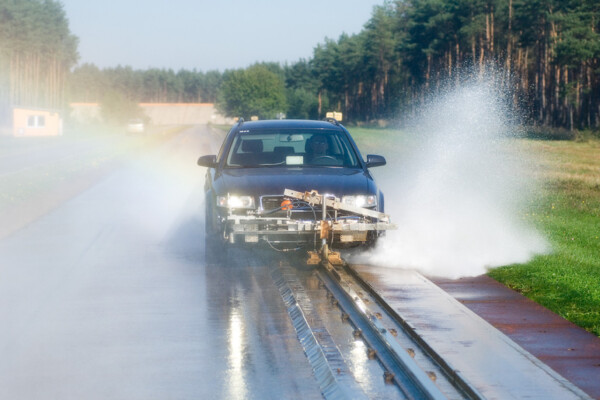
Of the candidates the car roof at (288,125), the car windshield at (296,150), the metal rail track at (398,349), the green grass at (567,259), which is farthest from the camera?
the car roof at (288,125)

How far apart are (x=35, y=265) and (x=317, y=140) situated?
12.9 ft

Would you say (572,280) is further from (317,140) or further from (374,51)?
(374,51)

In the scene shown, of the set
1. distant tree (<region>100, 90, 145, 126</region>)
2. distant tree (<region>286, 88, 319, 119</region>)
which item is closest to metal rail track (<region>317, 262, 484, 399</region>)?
distant tree (<region>286, 88, 319, 119</region>)

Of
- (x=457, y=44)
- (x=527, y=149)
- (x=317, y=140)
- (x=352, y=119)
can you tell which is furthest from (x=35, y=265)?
(x=352, y=119)

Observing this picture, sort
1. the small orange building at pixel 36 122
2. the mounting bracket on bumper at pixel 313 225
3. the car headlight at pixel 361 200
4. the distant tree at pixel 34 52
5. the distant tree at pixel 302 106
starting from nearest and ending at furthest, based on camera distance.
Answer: the mounting bracket on bumper at pixel 313 225 < the car headlight at pixel 361 200 < the small orange building at pixel 36 122 < the distant tree at pixel 34 52 < the distant tree at pixel 302 106

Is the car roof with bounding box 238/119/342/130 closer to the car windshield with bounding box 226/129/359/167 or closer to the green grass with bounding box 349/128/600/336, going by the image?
the car windshield with bounding box 226/129/359/167

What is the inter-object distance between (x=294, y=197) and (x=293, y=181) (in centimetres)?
62

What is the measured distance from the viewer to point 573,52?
6200cm

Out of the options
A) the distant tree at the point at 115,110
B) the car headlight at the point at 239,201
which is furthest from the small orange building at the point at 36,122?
the car headlight at the point at 239,201

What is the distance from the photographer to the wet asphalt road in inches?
239

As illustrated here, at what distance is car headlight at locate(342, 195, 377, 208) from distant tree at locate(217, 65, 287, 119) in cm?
14809

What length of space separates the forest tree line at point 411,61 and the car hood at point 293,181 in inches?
2136

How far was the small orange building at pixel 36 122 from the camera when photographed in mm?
88062

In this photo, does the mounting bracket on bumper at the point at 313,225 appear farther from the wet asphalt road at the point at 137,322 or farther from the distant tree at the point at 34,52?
the distant tree at the point at 34,52
